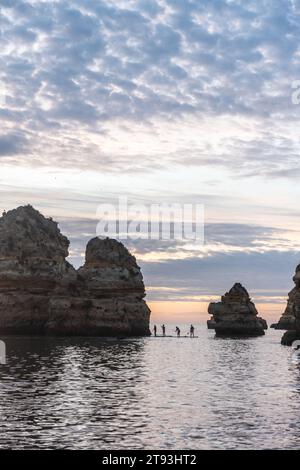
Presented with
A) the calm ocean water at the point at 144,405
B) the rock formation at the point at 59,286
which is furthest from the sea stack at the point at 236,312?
the calm ocean water at the point at 144,405

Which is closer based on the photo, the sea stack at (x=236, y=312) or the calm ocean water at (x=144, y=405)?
the calm ocean water at (x=144, y=405)

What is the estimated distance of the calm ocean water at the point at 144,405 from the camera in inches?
1147

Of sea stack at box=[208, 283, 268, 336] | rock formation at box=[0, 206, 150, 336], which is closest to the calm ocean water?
rock formation at box=[0, 206, 150, 336]

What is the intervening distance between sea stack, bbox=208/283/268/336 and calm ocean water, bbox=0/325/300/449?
284 feet

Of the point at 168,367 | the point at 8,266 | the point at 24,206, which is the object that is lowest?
the point at 168,367

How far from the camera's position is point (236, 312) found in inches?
6186

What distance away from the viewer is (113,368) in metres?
62.0

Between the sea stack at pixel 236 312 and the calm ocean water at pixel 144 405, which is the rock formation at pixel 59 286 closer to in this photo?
the sea stack at pixel 236 312

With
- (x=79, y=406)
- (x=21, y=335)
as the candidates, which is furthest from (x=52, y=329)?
(x=79, y=406)

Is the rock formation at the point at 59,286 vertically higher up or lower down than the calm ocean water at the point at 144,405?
higher up

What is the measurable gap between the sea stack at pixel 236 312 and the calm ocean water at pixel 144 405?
86.7m
